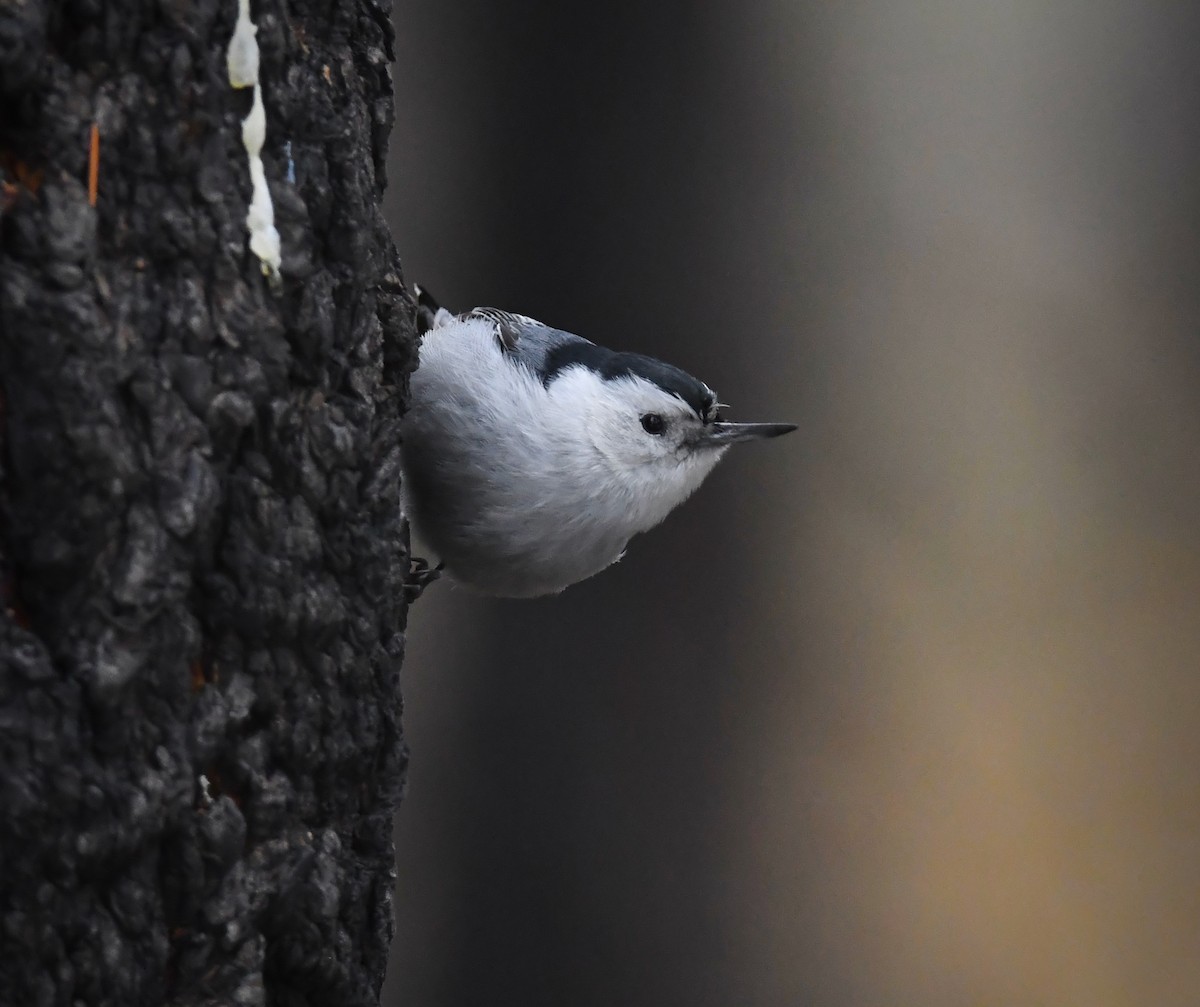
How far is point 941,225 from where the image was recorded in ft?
7.42

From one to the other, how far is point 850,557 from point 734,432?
2.81 ft

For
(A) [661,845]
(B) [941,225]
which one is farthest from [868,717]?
(B) [941,225]

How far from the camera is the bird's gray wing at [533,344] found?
1.45 meters

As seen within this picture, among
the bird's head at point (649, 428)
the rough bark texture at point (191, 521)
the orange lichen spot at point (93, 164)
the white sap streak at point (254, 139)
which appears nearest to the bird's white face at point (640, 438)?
the bird's head at point (649, 428)

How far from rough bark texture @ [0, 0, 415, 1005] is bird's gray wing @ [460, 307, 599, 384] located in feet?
1.58

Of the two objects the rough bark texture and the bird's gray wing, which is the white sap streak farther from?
the bird's gray wing

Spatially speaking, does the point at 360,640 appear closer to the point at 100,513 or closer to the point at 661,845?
the point at 100,513

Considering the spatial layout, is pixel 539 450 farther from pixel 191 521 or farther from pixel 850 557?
pixel 850 557

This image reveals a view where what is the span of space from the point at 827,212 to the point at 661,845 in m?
1.21

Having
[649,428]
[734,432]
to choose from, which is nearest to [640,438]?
[649,428]

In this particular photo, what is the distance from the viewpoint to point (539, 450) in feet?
4.43

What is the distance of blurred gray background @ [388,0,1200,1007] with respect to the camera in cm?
213

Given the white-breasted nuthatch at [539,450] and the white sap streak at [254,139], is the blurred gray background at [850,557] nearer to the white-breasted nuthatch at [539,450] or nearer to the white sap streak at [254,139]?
the white-breasted nuthatch at [539,450]

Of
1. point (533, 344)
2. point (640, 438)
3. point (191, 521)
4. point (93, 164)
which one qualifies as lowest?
point (191, 521)
